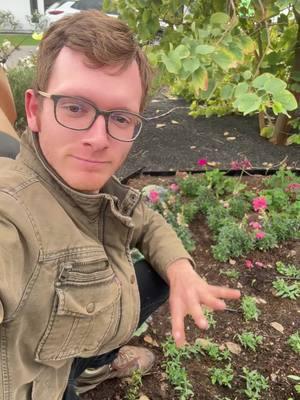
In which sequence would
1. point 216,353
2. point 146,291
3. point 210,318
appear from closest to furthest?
point 146,291, point 216,353, point 210,318

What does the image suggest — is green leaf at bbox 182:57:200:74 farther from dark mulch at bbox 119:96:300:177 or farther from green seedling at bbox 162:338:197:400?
dark mulch at bbox 119:96:300:177

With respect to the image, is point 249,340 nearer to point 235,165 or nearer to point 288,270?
point 288,270

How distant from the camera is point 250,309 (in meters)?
2.50

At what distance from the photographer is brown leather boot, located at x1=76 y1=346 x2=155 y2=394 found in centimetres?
197

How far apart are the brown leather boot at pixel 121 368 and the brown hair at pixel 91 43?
127cm

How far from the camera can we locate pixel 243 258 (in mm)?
2906

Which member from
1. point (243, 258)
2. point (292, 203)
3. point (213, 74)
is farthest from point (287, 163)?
point (213, 74)

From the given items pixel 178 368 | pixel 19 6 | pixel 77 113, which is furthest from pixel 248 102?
pixel 19 6

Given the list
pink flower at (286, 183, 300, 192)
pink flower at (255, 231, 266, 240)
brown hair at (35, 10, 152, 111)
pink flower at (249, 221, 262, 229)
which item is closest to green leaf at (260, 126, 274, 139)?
pink flower at (286, 183, 300, 192)

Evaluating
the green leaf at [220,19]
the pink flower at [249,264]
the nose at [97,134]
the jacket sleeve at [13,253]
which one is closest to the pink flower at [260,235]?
the pink flower at [249,264]

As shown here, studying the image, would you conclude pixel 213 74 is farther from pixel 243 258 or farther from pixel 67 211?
pixel 243 258

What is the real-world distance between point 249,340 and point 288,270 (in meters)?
0.66

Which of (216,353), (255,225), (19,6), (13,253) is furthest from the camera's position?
(19,6)

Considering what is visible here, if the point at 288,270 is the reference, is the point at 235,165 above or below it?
above
